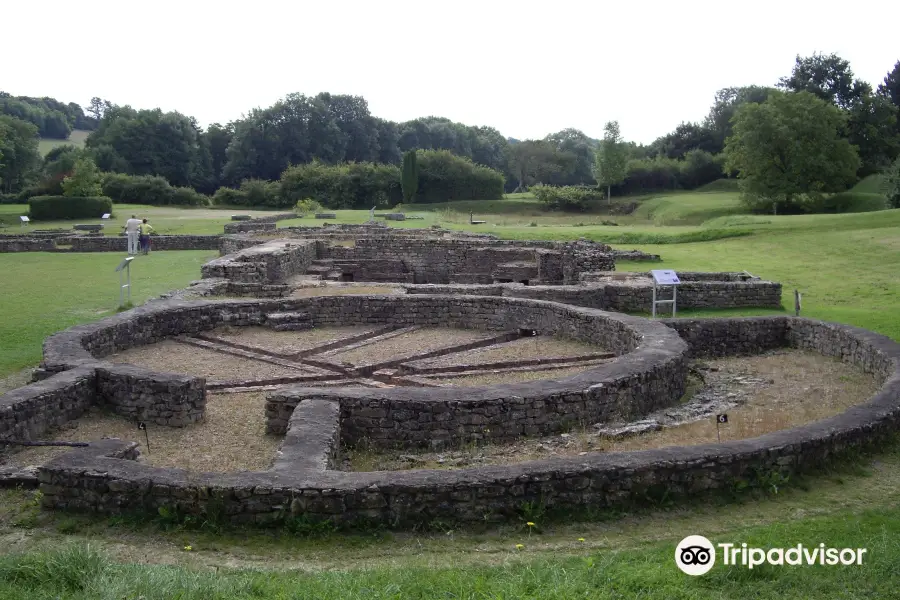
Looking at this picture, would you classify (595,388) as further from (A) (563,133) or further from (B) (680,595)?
(A) (563,133)

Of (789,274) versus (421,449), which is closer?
(421,449)

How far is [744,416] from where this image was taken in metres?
9.25

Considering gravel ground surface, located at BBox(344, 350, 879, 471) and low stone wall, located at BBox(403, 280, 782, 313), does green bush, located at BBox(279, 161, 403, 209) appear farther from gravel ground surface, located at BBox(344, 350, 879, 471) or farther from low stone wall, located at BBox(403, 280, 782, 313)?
gravel ground surface, located at BBox(344, 350, 879, 471)

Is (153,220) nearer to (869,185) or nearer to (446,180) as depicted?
(446,180)

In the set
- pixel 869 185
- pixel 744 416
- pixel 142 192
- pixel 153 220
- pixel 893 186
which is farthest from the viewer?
pixel 142 192

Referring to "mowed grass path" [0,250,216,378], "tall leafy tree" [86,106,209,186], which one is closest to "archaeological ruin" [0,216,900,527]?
"mowed grass path" [0,250,216,378]

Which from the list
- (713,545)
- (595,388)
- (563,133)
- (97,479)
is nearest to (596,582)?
(713,545)

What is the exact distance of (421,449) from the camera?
8.48 meters

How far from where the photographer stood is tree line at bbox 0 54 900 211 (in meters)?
54.5

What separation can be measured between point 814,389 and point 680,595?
6.89m

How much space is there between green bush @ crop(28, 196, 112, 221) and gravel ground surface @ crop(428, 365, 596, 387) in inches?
1549

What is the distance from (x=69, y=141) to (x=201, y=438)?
10647cm

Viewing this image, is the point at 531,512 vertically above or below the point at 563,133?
below

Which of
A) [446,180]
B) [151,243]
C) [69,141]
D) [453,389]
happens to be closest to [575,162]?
[446,180]
